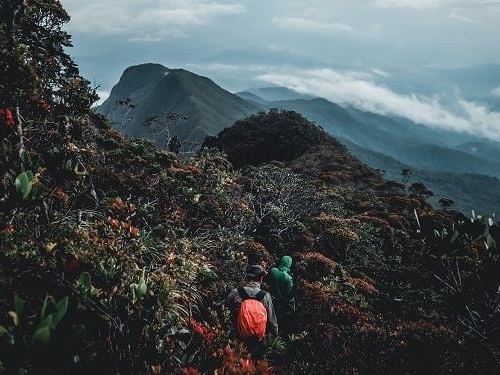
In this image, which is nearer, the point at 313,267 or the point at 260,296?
the point at 260,296

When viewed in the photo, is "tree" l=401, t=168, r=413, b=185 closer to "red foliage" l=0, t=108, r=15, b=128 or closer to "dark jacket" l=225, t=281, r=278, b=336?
"dark jacket" l=225, t=281, r=278, b=336

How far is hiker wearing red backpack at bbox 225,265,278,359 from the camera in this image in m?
6.01

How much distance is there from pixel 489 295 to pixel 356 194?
1744 cm

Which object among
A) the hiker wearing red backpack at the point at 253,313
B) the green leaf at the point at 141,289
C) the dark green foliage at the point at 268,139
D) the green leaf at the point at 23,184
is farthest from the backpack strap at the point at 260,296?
the dark green foliage at the point at 268,139

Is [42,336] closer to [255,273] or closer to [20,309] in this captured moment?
[20,309]

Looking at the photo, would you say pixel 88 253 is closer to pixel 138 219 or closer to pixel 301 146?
pixel 138 219

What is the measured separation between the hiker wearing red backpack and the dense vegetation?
0.92ft

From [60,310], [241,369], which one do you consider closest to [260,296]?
[241,369]

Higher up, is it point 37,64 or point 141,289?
point 37,64

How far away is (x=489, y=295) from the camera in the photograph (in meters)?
6.36

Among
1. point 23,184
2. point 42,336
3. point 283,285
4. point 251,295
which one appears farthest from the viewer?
point 283,285

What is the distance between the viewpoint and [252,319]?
6016mm

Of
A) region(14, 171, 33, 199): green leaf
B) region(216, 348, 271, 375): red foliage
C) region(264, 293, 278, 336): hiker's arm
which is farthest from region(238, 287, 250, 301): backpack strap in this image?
region(14, 171, 33, 199): green leaf

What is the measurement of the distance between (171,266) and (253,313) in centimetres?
148
